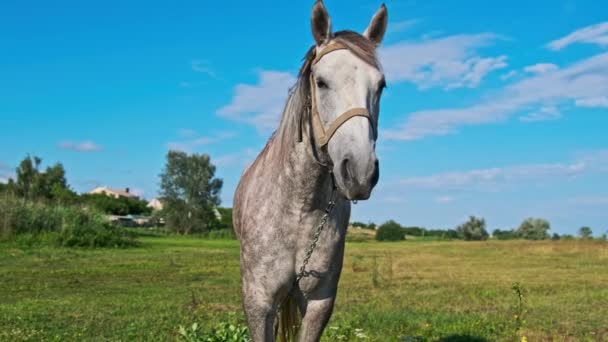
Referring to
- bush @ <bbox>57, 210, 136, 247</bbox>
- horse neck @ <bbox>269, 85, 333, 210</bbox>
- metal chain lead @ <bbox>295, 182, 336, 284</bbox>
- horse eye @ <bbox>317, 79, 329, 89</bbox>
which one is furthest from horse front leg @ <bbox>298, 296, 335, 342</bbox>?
bush @ <bbox>57, 210, 136, 247</bbox>

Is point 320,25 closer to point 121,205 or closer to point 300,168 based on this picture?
point 300,168

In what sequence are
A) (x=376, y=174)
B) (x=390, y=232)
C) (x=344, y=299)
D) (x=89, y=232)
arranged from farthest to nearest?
(x=390, y=232) < (x=89, y=232) < (x=344, y=299) < (x=376, y=174)

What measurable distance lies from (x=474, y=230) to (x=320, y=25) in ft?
179

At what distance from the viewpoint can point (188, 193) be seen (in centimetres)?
6178

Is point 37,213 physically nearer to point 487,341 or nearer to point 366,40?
point 487,341

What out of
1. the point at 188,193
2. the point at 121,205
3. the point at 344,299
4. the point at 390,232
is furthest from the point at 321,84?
the point at 121,205

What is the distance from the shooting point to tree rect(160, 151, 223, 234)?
2414 inches

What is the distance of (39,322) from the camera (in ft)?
26.2

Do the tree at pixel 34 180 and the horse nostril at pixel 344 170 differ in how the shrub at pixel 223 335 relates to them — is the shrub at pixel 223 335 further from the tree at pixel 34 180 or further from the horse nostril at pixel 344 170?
the tree at pixel 34 180

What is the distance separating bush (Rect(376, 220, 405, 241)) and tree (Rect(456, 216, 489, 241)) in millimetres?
7626

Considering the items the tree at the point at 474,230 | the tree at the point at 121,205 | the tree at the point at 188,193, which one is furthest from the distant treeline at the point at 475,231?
the tree at the point at 121,205

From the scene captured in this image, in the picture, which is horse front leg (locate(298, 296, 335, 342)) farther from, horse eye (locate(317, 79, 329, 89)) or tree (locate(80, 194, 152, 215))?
tree (locate(80, 194, 152, 215))

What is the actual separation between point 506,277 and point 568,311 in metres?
6.60

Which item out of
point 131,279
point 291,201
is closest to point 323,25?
point 291,201
